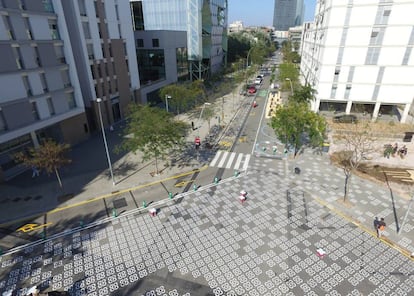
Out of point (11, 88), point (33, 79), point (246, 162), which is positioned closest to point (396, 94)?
point (246, 162)

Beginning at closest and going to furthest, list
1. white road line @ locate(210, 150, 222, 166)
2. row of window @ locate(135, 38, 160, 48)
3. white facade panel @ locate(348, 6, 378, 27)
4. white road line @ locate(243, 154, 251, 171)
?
1. white road line @ locate(243, 154, 251, 171)
2. white road line @ locate(210, 150, 222, 166)
3. white facade panel @ locate(348, 6, 378, 27)
4. row of window @ locate(135, 38, 160, 48)

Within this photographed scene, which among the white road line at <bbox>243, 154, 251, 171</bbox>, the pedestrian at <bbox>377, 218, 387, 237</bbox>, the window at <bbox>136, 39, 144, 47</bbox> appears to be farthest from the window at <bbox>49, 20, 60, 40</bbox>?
the pedestrian at <bbox>377, 218, 387, 237</bbox>

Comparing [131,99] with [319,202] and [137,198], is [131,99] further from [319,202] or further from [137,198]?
[319,202]

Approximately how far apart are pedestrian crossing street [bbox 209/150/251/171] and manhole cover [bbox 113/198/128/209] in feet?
34.3

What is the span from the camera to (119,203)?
Result: 22.0 m

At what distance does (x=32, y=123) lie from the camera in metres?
28.0

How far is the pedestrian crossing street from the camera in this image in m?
28.1

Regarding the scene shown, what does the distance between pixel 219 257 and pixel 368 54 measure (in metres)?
38.8

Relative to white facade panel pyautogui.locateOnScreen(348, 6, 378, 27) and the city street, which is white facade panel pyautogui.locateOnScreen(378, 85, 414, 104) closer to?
white facade panel pyautogui.locateOnScreen(348, 6, 378, 27)

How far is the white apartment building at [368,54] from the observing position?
35.5 m

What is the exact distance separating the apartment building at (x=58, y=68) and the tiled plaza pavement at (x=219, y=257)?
51.5 ft

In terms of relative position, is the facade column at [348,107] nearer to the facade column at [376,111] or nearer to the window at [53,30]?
the facade column at [376,111]

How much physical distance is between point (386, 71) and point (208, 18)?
156ft

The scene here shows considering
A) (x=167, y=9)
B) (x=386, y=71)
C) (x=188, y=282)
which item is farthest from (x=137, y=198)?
(x=167, y=9)
